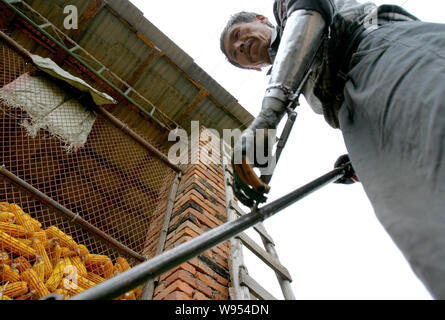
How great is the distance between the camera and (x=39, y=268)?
1.95 metres

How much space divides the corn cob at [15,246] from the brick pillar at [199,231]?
3.16ft

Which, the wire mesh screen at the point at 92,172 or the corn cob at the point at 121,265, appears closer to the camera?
the corn cob at the point at 121,265

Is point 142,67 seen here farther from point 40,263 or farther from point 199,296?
point 199,296

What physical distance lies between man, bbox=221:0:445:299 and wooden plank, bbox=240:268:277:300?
981mm

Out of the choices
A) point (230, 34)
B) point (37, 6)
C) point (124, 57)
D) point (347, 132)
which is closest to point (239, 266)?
point (347, 132)

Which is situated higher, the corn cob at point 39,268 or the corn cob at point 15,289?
the corn cob at point 39,268

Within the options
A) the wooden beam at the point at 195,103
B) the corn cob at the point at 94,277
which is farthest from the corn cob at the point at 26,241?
the wooden beam at the point at 195,103

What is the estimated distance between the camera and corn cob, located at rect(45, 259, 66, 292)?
1874 mm

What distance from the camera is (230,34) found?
1.82m

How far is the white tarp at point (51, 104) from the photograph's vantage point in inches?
106

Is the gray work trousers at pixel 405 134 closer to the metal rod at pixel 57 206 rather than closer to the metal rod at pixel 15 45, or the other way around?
the metal rod at pixel 57 206

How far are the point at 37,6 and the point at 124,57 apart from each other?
1.31 m

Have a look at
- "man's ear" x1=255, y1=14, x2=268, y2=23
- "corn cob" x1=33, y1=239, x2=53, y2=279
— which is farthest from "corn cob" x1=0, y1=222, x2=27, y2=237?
"man's ear" x1=255, y1=14, x2=268, y2=23

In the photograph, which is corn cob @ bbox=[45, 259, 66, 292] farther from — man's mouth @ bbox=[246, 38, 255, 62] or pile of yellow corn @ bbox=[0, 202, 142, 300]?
man's mouth @ bbox=[246, 38, 255, 62]
